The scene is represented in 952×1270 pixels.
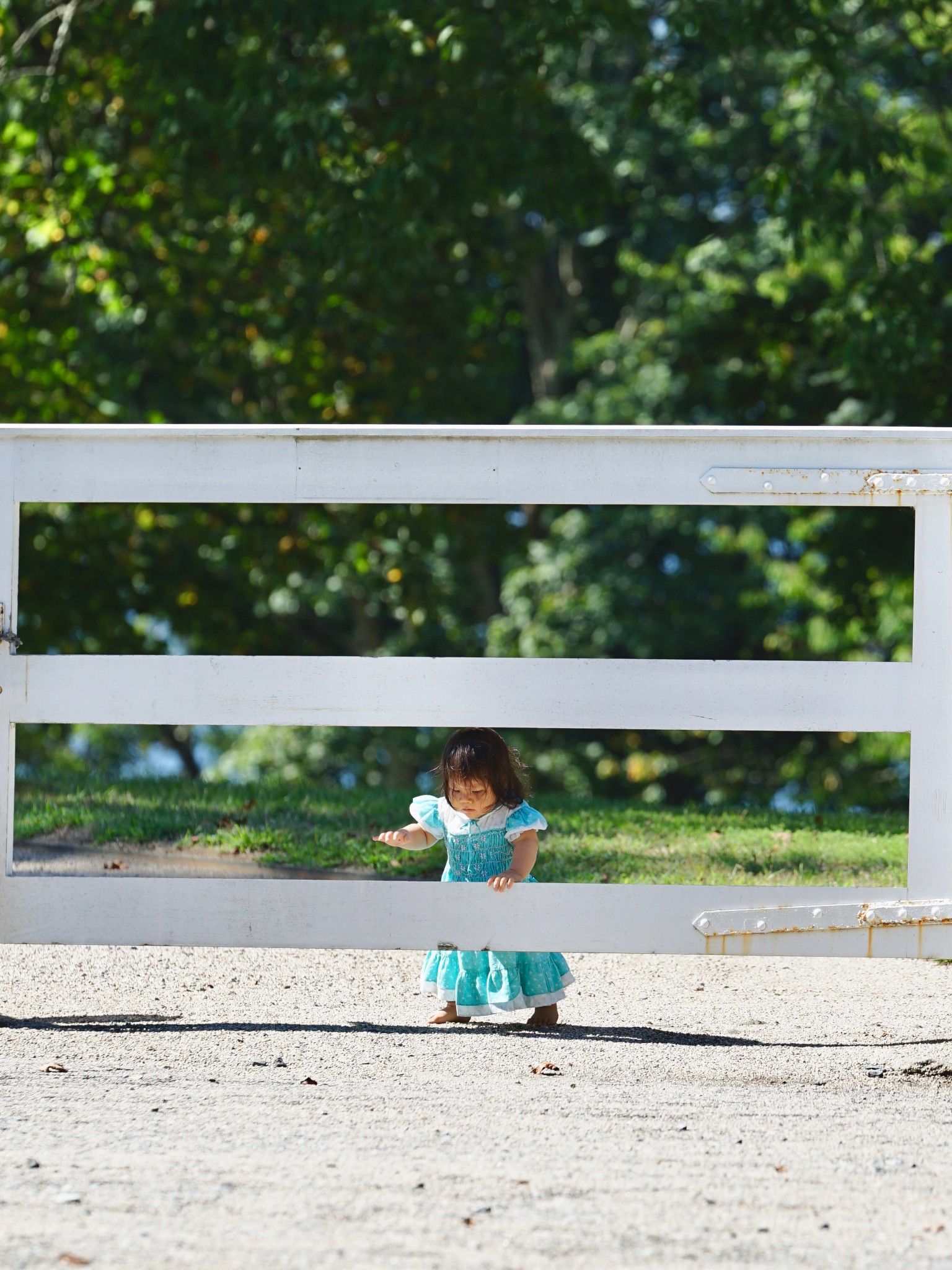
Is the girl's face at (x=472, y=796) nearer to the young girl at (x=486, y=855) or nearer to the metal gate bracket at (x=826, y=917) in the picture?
the young girl at (x=486, y=855)

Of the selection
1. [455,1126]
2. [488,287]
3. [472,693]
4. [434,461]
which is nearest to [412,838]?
[472,693]

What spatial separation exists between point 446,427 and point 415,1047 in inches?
63.9

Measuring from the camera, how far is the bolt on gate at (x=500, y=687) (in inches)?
156

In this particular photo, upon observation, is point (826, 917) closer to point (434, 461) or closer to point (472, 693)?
point (472, 693)

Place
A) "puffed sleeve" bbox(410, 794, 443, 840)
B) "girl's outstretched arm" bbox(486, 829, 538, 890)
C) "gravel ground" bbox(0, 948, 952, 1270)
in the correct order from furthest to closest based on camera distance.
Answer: "puffed sleeve" bbox(410, 794, 443, 840) < "girl's outstretched arm" bbox(486, 829, 538, 890) < "gravel ground" bbox(0, 948, 952, 1270)

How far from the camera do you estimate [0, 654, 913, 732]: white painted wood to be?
12.9ft

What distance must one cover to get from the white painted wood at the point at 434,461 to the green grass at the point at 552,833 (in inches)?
70.8

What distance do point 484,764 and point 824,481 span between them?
124 centimetres

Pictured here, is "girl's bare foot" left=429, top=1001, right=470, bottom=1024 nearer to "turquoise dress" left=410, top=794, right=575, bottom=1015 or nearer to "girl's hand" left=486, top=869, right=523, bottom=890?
"turquoise dress" left=410, top=794, right=575, bottom=1015

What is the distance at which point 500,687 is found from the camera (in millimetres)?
3973

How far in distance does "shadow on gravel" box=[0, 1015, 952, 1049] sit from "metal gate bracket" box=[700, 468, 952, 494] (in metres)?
1.48

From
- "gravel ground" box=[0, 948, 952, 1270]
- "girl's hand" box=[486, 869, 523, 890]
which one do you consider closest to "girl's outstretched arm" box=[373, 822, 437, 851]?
"girl's hand" box=[486, 869, 523, 890]

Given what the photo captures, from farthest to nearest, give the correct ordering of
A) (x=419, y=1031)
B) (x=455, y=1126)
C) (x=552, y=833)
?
(x=552, y=833) → (x=419, y=1031) → (x=455, y=1126)

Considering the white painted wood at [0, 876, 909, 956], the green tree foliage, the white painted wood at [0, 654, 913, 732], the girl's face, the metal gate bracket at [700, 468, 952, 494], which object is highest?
the green tree foliage
